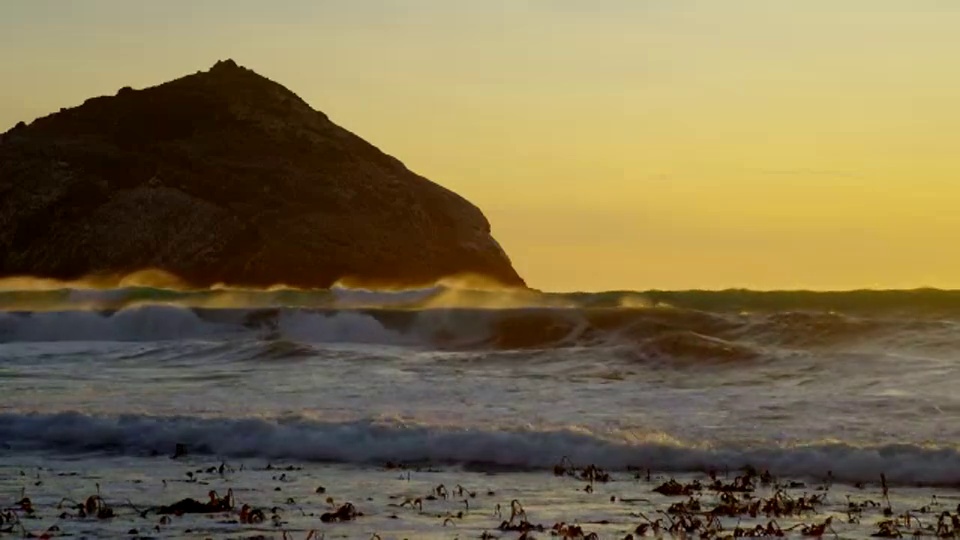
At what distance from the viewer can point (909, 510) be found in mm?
13539

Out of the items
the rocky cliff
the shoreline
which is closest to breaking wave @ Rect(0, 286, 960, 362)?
the shoreline

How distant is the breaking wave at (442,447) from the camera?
618 inches

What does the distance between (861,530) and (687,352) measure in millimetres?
14359

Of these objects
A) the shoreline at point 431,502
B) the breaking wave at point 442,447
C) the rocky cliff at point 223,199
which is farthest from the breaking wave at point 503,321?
the rocky cliff at point 223,199

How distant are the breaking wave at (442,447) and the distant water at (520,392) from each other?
0.08 feet

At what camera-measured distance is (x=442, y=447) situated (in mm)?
17141

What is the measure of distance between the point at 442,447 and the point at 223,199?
89.7m

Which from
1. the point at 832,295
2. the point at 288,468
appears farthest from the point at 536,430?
the point at 832,295

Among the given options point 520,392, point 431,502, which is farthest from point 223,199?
point 431,502

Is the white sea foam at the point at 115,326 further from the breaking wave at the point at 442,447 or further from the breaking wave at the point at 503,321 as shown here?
the breaking wave at the point at 442,447

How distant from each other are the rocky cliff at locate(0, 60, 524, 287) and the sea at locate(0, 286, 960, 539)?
66.7m

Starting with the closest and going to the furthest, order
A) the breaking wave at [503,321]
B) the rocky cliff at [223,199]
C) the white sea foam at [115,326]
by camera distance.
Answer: the breaking wave at [503,321], the white sea foam at [115,326], the rocky cliff at [223,199]

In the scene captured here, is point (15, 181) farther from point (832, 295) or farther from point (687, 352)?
point (687, 352)

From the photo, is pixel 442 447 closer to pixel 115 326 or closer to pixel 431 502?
pixel 431 502
